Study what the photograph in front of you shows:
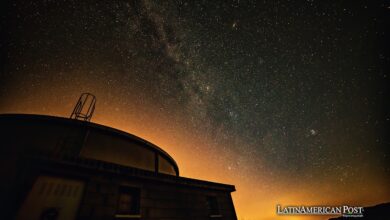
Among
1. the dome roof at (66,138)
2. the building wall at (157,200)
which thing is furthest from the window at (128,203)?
the dome roof at (66,138)

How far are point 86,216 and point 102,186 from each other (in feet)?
4.01

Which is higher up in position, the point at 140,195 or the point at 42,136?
the point at 42,136

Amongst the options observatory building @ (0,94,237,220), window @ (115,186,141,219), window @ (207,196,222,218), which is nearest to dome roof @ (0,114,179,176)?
observatory building @ (0,94,237,220)

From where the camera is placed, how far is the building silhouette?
22.7 ft

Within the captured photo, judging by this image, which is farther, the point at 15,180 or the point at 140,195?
the point at 140,195

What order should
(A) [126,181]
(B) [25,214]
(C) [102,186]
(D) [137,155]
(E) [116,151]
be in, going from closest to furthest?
1. (B) [25,214]
2. (C) [102,186]
3. (A) [126,181]
4. (E) [116,151]
5. (D) [137,155]

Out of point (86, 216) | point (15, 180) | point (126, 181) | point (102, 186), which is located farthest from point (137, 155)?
point (15, 180)

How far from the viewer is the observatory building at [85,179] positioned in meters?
6.91

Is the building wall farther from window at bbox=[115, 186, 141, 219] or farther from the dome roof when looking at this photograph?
the dome roof

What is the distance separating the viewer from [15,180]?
6984 mm

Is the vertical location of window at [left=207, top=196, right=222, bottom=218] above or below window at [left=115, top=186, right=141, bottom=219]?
above

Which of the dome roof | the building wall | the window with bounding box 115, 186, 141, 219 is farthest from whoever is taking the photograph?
the dome roof

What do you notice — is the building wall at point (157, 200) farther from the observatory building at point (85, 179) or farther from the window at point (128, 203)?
the window at point (128, 203)

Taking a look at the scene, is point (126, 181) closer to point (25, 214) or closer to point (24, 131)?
point (25, 214)
